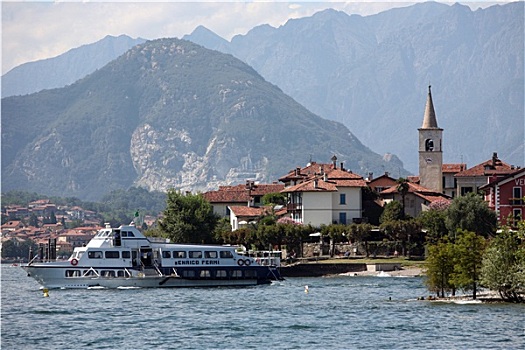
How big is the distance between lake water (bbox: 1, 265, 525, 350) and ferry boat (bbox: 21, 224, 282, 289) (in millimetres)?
2883

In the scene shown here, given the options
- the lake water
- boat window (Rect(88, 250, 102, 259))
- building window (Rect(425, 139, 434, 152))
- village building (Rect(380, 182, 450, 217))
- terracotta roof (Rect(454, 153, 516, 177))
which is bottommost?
the lake water

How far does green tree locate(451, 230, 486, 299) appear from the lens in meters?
70.4

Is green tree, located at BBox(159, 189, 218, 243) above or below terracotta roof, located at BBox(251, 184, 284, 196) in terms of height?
below

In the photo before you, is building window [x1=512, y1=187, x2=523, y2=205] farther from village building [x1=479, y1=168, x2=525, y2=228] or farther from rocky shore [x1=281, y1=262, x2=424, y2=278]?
rocky shore [x1=281, y1=262, x2=424, y2=278]

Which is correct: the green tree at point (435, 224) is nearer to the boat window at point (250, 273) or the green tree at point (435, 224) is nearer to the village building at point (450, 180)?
the boat window at point (250, 273)

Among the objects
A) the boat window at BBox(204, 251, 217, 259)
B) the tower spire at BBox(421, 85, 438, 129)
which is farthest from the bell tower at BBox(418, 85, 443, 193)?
the boat window at BBox(204, 251, 217, 259)

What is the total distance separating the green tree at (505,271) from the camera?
66938 millimetres

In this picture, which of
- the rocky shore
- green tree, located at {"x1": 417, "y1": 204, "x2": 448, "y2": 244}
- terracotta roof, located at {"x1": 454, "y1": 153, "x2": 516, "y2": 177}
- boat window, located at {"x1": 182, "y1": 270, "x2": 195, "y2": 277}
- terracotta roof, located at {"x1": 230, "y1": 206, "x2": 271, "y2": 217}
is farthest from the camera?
terracotta roof, located at {"x1": 230, "y1": 206, "x2": 271, "y2": 217}

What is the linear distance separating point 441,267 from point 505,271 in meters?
5.84

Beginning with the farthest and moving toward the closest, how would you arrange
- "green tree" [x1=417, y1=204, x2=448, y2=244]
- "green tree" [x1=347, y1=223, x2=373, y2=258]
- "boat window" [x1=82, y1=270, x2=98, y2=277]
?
"green tree" [x1=347, y1=223, x2=373, y2=258]
"green tree" [x1=417, y1=204, x2=448, y2=244]
"boat window" [x1=82, y1=270, x2=98, y2=277]

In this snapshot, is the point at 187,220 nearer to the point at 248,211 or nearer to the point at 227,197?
the point at 248,211

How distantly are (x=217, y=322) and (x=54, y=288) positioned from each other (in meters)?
28.8

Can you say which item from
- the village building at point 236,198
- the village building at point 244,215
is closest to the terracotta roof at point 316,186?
the village building at point 244,215

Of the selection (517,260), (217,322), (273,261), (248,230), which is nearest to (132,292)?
(273,261)
